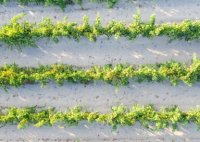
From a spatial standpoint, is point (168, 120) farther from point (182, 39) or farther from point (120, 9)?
point (120, 9)

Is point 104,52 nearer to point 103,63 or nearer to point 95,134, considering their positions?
point 103,63

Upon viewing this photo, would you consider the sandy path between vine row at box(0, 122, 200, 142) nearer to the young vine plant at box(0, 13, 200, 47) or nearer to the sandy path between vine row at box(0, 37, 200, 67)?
the sandy path between vine row at box(0, 37, 200, 67)

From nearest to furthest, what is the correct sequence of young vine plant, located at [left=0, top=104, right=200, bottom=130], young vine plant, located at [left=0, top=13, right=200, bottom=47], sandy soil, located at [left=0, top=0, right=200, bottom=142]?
young vine plant, located at [left=0, top=13, right=200, bottom=47], young vine plant, located at [left=0, top=104, right=200, bottom=130], sandy soil, located at [left=0, top=0, right=200, bottom=142]

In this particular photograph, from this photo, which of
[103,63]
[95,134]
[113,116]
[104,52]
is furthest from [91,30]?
[95,134]

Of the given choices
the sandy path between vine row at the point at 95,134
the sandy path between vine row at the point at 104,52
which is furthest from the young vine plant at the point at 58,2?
the sandy path between vine row at the point at 95,134

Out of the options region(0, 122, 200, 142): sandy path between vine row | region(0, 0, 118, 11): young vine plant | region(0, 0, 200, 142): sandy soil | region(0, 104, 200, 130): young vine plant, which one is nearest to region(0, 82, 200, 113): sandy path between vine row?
region(0, 0, 200, 142): sandy soil

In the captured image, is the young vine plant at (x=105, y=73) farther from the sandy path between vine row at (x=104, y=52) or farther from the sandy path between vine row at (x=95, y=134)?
the sandy path between vine row at (x=95, y=134)
